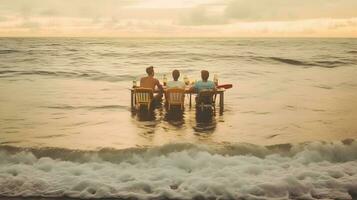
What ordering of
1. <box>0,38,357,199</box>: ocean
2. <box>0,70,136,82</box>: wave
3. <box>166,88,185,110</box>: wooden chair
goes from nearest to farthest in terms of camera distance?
<box>0,38,357,199</box>: ocean
<box>166,88,185,110</box>: wooden chair
<box>0,70,136,82</box>: wave

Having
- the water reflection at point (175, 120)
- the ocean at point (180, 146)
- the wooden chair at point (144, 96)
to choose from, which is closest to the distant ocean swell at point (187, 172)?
the ocean at point (180, 146)

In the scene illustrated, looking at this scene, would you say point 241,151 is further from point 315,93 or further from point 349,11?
point 349,11

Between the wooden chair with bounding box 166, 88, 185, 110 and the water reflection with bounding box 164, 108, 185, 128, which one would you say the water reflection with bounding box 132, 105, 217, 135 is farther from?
the wooden chair with bounding box 166, 88, 185, 110

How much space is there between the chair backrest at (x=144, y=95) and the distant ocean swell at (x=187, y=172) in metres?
4.02

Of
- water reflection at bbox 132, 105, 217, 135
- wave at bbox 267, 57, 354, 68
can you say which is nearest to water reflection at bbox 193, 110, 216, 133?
water reflection at bbox 132, 105, 217, 135

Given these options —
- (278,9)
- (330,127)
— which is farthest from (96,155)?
(278,9)

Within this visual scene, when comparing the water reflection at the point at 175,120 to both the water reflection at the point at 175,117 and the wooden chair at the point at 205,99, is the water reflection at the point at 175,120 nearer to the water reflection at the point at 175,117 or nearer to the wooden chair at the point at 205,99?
the water reflection at the point at 175,117

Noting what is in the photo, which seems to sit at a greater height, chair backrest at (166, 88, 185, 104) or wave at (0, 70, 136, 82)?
chair backrest at (166, 88, 185, 104)

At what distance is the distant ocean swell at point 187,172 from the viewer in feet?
18.4

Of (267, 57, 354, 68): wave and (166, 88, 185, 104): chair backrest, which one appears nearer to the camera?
(166, 88, 185, 104): chair backrest

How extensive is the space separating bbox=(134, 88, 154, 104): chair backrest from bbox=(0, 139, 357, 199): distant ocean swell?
402cm

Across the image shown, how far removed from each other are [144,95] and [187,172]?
538 centimetres

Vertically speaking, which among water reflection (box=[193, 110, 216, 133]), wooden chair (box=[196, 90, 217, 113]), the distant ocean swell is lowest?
water reflection (box=[193, 110, 216, 133])

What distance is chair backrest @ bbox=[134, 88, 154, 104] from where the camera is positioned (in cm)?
1144
